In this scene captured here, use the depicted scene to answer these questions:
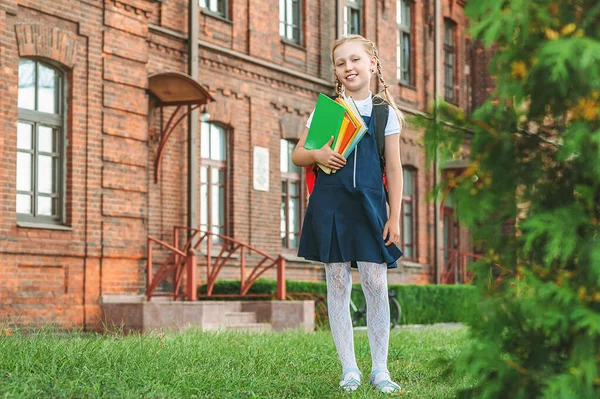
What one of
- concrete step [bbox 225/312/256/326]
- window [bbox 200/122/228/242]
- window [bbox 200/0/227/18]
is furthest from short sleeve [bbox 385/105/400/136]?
window [bbox 200/0/227/18]

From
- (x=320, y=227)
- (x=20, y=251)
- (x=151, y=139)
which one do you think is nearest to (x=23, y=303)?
(x=20, y=251)

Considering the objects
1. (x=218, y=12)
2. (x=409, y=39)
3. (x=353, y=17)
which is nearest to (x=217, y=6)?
(x=218, y=12)

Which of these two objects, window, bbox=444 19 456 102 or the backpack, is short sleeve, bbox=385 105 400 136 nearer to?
the backpack

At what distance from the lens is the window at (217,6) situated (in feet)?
53.9

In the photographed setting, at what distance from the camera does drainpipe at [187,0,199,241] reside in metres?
15.0

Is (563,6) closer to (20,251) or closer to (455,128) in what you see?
(455,128)

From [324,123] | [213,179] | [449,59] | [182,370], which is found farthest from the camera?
[449,59]

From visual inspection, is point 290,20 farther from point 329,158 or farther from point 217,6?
point 329,158

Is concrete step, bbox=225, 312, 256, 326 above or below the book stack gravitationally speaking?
below

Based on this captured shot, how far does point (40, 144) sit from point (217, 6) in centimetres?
592

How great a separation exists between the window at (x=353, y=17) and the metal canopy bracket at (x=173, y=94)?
22.2 ft

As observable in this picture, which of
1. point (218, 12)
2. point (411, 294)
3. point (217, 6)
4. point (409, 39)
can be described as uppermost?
point (409, 39)

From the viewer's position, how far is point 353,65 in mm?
5445

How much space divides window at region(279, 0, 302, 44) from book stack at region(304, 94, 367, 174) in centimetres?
1336
